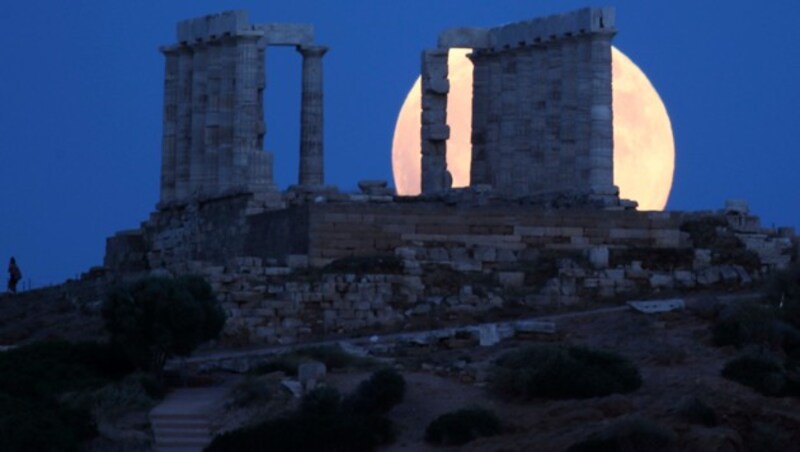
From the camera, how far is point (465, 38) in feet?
238

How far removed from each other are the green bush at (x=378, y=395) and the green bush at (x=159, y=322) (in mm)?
4057

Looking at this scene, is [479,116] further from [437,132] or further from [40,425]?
[40,425]

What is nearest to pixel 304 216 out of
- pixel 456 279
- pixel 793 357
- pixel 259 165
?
pixel 456 279

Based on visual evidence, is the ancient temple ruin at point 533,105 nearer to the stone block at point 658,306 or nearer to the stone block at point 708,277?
the stone block at point 708,277

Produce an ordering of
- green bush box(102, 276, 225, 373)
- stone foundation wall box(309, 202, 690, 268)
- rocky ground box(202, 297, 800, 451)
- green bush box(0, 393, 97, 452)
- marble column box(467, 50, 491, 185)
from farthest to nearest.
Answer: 1. marble column box(467, 50, 491, 185)
2. stone foundation wall box(309, 202, 690, 268)
3. green bush box(102, 276, 225, 373)
4. green bush box(0, 393, 97, 452)
5. rocky ground box(202, 297, 800, 451)

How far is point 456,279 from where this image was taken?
60750 millimetres

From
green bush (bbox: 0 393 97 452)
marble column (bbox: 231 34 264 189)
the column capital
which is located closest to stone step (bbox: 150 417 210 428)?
green bush (bbox: 0 393 97 452)

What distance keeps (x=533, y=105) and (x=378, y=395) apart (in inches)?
871

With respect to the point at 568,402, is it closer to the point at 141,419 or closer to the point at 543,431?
the point at 543,431

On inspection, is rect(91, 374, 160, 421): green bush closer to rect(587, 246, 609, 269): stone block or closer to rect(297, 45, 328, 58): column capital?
rect(587, 246, 609, 269): stone block

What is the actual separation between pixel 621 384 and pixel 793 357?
4191 millimetres

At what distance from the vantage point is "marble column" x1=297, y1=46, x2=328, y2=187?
2793 inches

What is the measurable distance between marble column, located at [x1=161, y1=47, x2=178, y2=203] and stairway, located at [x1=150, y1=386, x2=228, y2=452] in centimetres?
2202

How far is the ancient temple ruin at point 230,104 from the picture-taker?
7012cm
